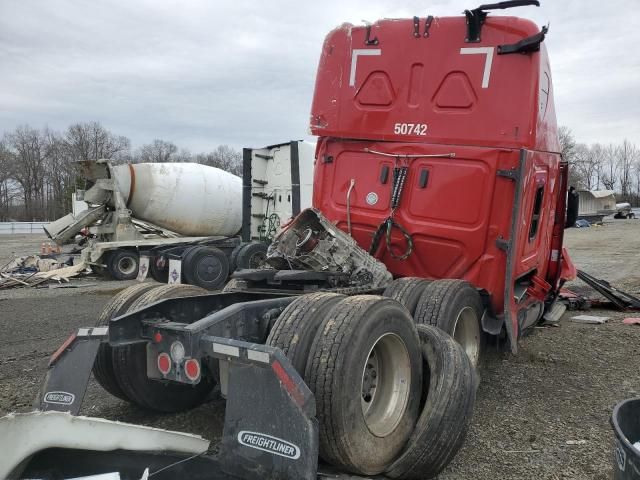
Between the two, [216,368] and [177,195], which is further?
[177,195]

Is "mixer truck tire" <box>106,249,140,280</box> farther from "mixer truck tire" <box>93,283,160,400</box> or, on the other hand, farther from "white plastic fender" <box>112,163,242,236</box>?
"mixer truck tire" <box>93,283,160,400</box>

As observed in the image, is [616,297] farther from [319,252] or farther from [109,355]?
[109,355]

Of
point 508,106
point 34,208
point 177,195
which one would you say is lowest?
point 34,208

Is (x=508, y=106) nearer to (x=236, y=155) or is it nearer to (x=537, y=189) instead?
(x=537, y=189)

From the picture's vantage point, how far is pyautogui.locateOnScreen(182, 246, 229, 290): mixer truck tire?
12984 millimetres

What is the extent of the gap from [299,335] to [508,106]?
131 inches

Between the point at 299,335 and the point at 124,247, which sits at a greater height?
the point at 299,335

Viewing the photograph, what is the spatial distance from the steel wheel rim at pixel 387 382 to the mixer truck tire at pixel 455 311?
37.9 inches

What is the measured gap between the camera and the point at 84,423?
286 cm

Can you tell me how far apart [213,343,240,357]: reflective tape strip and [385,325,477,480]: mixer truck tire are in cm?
115

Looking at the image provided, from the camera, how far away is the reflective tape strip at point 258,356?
2.71 metres

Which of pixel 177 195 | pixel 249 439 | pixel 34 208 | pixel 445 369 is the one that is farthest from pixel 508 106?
pixel 34 208

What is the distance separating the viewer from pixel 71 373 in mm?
3244

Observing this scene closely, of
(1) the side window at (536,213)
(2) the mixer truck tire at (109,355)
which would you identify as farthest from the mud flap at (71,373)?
(1) the side window at (536,213)
